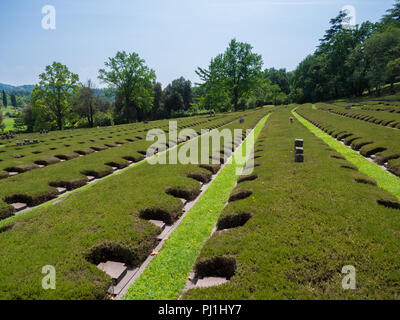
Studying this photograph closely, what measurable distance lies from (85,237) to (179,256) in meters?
1.99

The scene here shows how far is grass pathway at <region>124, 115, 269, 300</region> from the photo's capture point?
3732 millimetres

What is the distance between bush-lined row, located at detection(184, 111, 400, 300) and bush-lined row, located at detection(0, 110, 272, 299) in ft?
5.13

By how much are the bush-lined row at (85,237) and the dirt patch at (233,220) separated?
1.47 metres

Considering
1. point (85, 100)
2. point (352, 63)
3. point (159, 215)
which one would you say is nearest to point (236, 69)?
point (352, 63)

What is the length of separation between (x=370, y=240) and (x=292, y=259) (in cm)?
160

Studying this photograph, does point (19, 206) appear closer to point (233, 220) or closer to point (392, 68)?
point (233, 220)

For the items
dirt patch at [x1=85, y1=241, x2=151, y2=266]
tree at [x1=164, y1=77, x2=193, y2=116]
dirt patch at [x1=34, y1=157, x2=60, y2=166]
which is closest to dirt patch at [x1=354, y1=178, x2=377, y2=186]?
dirt patch at [x1=85, y1=241, x2=151, y2=266]

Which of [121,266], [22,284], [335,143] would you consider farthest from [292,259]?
[335,143]

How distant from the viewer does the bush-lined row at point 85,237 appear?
3.34 m

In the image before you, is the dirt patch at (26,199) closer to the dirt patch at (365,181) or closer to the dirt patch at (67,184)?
the dirt patch at (67,184)

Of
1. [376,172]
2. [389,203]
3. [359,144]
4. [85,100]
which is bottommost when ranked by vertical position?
[389,203]

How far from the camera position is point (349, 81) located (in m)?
61.5

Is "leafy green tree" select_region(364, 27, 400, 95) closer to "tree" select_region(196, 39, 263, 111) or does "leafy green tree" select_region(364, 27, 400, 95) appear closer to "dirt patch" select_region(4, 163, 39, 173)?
"tree" select_region(196, 39, 263, 111)

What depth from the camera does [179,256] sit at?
4684 millimetres
